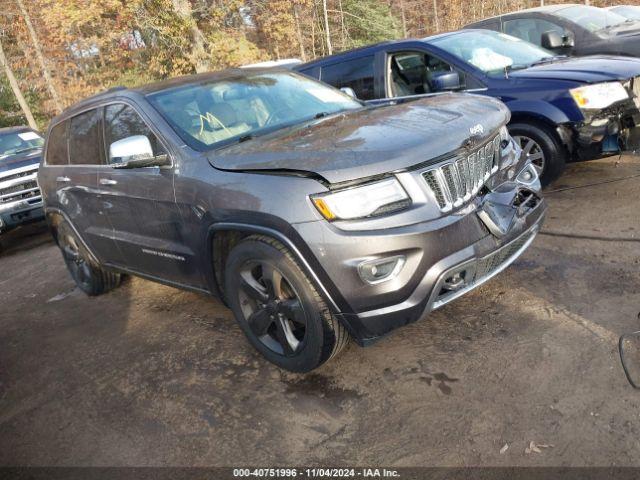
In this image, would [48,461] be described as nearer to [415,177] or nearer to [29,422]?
[29,422]

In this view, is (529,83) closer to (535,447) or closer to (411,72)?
(411,72)

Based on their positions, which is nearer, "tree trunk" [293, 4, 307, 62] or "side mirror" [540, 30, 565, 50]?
"side mirror" [540, 30, 565, 50]

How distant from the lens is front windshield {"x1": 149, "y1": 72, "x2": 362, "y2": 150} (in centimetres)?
338

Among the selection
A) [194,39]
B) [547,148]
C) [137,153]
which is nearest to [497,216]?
[137,153]

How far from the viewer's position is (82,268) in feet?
16.8

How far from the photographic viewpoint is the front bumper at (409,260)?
2.47m

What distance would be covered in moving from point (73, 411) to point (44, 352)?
3.78 ft

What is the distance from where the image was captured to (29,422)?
3.18 meters

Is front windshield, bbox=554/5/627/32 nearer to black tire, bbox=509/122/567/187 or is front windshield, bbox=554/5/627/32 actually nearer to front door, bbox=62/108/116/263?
black tire, bbox=509/122/567/187

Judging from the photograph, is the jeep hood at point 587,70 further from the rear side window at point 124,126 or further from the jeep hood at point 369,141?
the rear side window at point 124,126

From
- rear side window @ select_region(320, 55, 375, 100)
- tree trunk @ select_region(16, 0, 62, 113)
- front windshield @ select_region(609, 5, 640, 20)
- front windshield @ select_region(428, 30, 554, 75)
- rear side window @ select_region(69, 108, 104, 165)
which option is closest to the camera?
rear side window @ select_region(69, 108, 104, 165)

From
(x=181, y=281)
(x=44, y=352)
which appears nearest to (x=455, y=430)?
(x=181, y=281)

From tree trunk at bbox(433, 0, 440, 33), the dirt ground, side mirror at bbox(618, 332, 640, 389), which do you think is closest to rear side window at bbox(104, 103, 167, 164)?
the dirt ground

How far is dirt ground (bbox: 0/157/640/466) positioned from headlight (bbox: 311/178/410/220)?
989 millimetres
